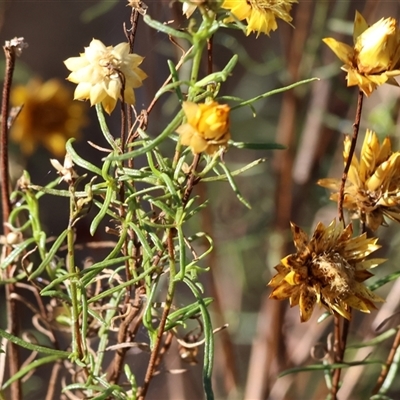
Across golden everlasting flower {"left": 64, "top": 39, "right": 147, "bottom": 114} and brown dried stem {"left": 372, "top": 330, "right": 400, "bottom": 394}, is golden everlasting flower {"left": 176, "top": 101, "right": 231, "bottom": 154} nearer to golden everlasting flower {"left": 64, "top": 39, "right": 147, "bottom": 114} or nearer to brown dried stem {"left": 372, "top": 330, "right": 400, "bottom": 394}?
golden everlasting flower {"left": 64, "top": 39, "right": 147, "bottom": 114}

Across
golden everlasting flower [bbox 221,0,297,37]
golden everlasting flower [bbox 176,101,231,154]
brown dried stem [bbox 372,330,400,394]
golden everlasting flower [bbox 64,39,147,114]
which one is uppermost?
golden everlasting flower [bbox 221,0,297,37]

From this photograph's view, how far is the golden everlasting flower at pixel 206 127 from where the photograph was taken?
12.4 inches

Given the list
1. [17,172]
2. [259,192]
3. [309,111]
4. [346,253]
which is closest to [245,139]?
[259,192]

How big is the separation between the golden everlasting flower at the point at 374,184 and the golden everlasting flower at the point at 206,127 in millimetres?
153

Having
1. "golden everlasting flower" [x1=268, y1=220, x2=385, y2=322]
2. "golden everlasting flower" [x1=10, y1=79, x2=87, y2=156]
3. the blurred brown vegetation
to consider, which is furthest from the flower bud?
"golden everlasting flower" [x1=10, y1=79, x2=87, y2=156]

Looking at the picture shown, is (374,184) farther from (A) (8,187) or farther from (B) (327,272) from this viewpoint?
(A) (8,187)

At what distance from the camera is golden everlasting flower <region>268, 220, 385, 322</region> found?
1.36 ft

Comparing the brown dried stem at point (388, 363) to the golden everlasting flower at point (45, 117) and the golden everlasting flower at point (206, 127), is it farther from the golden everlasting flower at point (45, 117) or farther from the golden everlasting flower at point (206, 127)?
the golden everlasting flower at point (45, 117)

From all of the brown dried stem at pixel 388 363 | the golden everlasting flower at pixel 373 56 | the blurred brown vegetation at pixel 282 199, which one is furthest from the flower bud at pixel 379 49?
the blurred brown vegetation at pixel 282 199

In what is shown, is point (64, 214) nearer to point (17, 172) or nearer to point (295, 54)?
point (17, 172)

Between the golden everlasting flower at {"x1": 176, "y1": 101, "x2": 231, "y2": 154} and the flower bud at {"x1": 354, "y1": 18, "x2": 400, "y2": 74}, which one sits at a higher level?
the flower bud at {"x1": 354, "y1": 18, "x2": 400, "y2": 74}

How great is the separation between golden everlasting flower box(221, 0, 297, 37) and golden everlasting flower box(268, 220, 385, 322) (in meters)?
0.14

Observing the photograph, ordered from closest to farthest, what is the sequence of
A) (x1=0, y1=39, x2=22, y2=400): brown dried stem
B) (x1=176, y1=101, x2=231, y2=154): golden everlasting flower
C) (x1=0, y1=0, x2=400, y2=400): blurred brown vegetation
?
(x1=176, y1=101, x2=231, y2=154): golden everlasting flower
(x1=0, y1=39, x2=22, y2=400): brown dried stem
(x1=0, y1=0, x2=400, y2=400): blurred brown vegetation

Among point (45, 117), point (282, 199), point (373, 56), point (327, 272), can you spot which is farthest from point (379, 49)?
point (45, 117)
